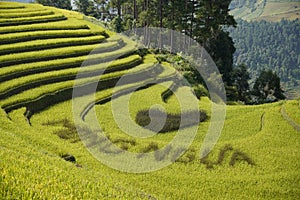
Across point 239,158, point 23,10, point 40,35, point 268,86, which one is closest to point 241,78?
point 268,86

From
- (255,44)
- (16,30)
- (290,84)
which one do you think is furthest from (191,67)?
(255,44)

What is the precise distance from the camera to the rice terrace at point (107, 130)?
24.3ft

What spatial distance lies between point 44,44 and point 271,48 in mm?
150349

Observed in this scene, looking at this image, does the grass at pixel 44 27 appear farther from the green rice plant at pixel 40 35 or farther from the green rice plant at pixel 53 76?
the green rice plant at pixel 53 76

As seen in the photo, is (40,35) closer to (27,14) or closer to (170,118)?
(27,14)

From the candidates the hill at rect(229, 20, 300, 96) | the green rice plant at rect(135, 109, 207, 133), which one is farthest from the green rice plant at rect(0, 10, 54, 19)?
the hill at rect(229, 20, 300, 96)

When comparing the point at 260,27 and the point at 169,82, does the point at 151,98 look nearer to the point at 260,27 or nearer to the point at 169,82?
the point at 169,82

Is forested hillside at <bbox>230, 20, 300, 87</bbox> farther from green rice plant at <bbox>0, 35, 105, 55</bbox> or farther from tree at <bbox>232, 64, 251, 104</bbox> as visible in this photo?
green rice plant at <bbox>0, 35, 105, 55</bbox>

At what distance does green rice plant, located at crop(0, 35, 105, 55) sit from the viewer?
61.6ft

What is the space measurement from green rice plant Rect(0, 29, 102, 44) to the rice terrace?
2.5 inches

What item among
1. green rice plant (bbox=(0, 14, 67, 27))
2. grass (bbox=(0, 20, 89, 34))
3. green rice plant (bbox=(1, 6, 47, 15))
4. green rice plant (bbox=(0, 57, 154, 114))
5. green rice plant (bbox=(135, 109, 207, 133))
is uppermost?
green rice plant (bbox=(1, 6, 47, 15))

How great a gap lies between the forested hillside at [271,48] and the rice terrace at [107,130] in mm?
113085

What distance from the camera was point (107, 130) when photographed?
44.5 feet

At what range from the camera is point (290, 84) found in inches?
4766
